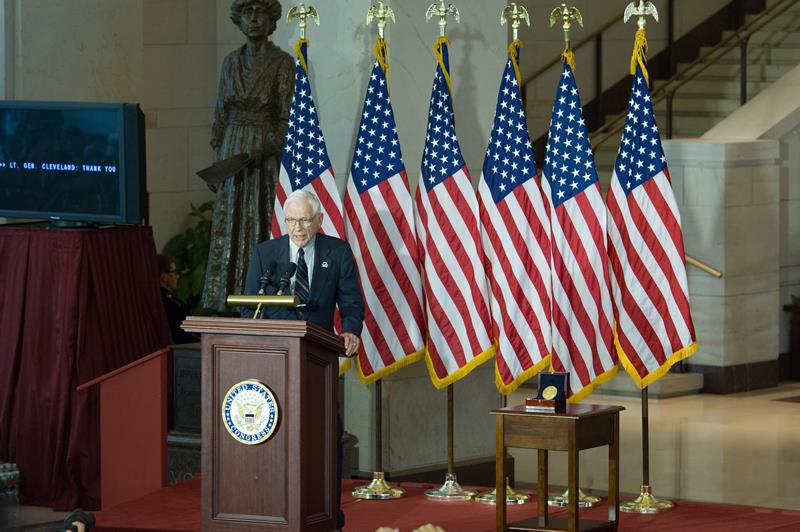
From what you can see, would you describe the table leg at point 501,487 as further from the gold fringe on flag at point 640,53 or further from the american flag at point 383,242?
the gold fringe on flag at point 640,53

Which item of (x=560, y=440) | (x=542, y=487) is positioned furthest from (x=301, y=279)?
(x=542, y=487)

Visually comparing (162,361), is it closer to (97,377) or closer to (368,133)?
(97,377)

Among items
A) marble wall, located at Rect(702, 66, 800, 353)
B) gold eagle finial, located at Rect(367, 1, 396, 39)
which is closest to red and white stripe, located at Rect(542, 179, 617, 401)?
gold eagle finial, located at Rect(367, 1, 396, 39)

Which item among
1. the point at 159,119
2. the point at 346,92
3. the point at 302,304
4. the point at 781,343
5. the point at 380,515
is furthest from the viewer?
the point at 781,343

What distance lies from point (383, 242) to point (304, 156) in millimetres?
741

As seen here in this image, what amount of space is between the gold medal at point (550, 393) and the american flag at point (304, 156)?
2346mm

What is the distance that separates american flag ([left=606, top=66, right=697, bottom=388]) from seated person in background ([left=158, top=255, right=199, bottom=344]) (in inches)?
133

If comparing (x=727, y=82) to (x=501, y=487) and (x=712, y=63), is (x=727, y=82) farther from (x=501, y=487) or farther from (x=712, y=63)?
(x=501, y=487)

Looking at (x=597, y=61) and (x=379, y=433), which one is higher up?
(x=597, y=61)

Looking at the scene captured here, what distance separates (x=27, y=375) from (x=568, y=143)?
3.60 metres

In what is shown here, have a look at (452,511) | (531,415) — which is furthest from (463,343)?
(531,415)

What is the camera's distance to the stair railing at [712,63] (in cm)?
1792

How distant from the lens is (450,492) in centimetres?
1027

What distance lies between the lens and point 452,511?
9.89m
